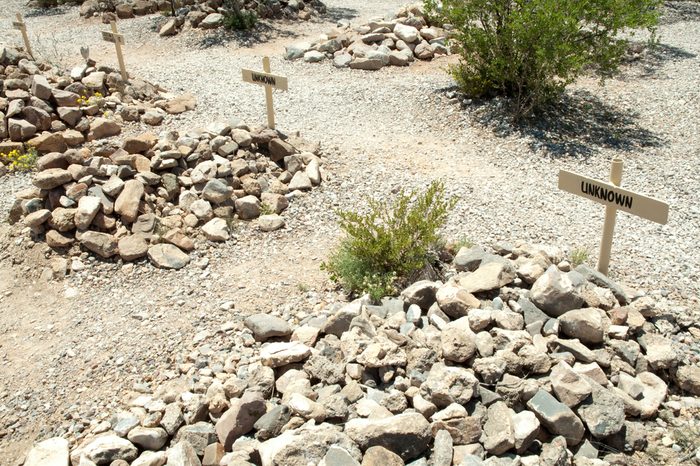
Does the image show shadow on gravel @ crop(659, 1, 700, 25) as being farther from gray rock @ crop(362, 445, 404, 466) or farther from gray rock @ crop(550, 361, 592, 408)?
gray rock @ crop(362, 445, 404, 466)

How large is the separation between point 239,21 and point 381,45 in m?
4.43

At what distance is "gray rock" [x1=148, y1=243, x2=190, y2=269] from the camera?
6.26 m

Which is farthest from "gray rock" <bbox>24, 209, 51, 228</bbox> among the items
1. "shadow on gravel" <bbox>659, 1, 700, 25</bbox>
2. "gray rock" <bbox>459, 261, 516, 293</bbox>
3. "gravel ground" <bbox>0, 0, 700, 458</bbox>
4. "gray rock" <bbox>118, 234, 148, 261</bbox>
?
"shadow on gravel" <bbox>659, 1, 700, 25</bbox>

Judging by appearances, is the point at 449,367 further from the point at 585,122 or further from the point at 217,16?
the point at 217,16

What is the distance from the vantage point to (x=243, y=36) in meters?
14.8

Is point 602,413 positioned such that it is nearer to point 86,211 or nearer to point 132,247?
point 132,247

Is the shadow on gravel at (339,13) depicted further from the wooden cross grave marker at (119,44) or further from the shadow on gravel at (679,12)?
the shadow on gravel at (679,12)

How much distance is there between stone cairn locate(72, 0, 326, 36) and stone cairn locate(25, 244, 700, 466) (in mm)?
12470

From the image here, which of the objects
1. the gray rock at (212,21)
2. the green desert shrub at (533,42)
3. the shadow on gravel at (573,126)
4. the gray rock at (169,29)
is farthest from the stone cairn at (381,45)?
the gray rock at (169,29)

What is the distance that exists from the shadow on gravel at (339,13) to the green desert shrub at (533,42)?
289 inches

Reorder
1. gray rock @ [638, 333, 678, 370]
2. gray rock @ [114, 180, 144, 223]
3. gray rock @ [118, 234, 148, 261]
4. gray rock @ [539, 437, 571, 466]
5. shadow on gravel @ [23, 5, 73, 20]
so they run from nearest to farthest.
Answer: gray rock @ [539, 437, 571, 466], gray rock @ [638, 333, 678, 370], gray rock @ [118, 234, 148, 261], gray rock @ [114, 180, 144, 223], shadow on gravel @ [23, 5, 73, 20]

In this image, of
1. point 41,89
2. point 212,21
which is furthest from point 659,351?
point 212,21

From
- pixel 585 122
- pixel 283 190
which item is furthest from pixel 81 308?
pixel 585 122

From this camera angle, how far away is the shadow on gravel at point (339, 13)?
56.5 feet
